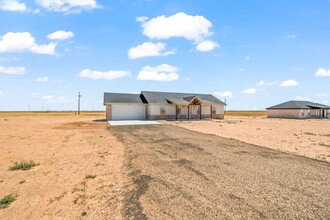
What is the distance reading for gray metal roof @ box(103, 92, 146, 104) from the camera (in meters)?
35.3

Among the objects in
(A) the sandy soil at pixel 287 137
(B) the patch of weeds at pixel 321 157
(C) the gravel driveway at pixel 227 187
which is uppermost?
(A) the sandy soil at pixel 287 137

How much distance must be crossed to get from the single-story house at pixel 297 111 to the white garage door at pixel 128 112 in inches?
1246

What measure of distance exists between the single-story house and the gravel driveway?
44364mm

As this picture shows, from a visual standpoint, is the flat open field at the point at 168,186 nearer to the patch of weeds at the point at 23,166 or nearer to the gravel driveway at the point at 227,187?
the gravel driveway at the point at 227,187

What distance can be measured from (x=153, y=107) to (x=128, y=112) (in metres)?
4.03

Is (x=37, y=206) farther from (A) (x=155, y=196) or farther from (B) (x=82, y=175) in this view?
(A) (x=155, y=196)

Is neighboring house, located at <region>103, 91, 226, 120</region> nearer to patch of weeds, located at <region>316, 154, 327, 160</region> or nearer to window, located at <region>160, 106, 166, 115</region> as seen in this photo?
window, located at <region>160, 106, 166, 115</region>

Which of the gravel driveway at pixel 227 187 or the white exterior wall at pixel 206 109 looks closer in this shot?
the gravel driveway at pixel 227 187

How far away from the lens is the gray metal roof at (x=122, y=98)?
35.3 metres

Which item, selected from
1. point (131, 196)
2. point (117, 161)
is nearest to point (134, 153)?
point (117, 161)

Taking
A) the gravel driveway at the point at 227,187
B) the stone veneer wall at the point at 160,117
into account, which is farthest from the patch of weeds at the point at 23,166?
the stone veneer wall at the point at 160,117

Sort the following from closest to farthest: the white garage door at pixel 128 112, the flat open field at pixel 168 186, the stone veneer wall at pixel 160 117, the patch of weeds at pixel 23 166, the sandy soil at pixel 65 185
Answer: the flat open field at pixel 168 186 → the sandy soil at pixel 65 185 → the patch of weeds at pixel 23 166 → the white garage door at pixel 128 112 → the stone veneer wall at pixel 160 117

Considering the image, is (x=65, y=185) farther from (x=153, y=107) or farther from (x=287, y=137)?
(x=153, y=107)

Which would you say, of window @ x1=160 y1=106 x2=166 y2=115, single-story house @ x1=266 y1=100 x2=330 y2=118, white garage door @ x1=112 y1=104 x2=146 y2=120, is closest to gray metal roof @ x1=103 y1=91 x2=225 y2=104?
white garage door @ x1=112 y1=104 x2=146 y2=120
